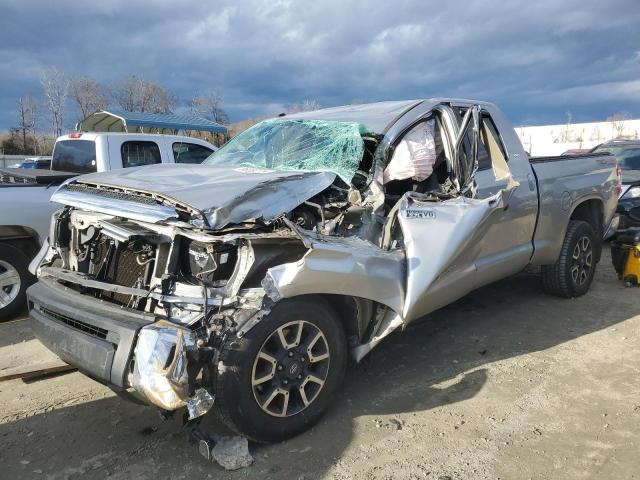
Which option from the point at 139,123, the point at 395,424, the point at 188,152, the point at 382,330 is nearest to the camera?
the point at 395,424

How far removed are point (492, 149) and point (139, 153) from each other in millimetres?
4532

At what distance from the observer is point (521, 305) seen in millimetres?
5402

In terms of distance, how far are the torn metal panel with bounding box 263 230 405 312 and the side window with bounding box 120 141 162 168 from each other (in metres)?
4.38

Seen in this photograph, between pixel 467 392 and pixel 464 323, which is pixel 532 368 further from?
pixel 464 323

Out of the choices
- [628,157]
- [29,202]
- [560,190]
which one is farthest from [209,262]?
[628,157]

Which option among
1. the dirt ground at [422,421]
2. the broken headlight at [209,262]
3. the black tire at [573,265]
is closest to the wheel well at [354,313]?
the dirt ground at [422,421]

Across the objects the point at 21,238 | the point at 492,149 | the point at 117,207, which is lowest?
the point at 21,238

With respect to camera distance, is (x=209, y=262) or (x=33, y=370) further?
(x=33, y=370)

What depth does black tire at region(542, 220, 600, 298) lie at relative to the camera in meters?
5.19

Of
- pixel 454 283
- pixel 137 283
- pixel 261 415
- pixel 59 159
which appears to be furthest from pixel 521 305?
pixel 59 159

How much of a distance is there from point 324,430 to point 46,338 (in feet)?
5.65

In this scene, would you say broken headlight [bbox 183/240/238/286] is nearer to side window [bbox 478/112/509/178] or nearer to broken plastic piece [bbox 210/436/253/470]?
broken plastic piece [bbox 210/436/253/470]

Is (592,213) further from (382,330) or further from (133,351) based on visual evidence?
(133,351)

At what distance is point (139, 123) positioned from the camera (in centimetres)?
1241
